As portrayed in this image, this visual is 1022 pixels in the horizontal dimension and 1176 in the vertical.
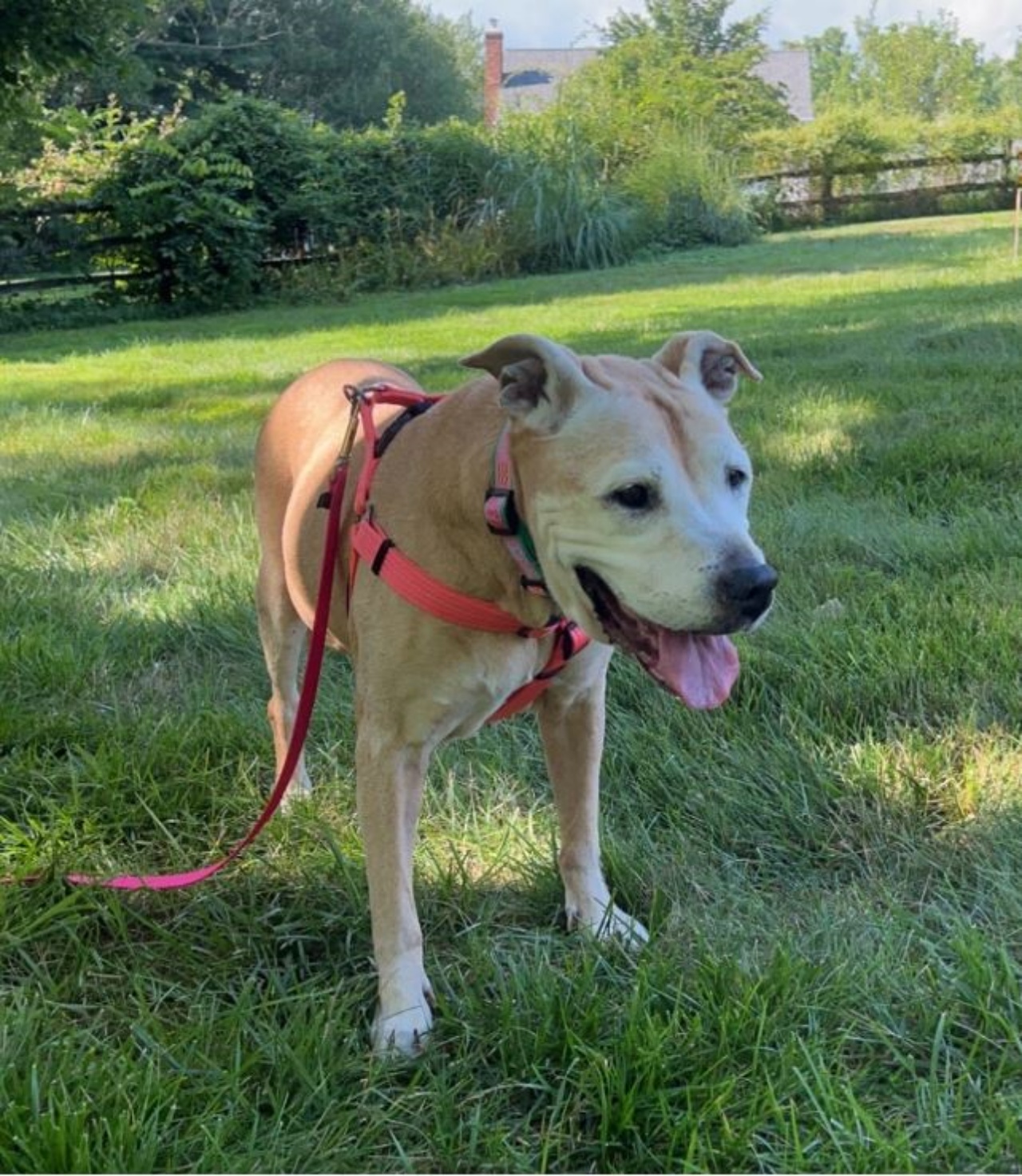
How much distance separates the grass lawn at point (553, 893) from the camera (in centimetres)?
180

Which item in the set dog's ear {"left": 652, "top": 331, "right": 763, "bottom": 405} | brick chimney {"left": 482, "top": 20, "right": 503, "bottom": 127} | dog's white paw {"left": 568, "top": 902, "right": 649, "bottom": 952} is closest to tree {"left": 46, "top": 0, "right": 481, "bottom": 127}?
brick chimney {"left": 482, "top": 20, "right": 503, "bottom": 127}

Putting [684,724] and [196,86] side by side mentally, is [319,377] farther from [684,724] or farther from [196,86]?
[196,86]

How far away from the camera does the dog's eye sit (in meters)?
1.88

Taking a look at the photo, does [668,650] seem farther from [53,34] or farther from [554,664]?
[53,34]

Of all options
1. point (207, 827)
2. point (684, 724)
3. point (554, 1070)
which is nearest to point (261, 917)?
point (207, 827)

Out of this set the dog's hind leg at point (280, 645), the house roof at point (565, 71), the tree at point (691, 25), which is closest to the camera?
the dog's hind leg at point (280, 645)

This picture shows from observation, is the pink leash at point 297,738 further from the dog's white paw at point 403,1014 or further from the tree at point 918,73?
the tree at point 918,73

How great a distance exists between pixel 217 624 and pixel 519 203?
17.7 m

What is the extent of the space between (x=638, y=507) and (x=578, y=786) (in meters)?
0.83

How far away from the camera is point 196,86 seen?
1426 inches

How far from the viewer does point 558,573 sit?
1981 mm

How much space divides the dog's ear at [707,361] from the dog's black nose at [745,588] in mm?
568

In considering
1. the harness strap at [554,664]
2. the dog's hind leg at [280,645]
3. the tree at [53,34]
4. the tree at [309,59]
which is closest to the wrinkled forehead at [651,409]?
the harness strap at [554,664]

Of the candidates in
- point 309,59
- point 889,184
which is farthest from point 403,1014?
point 309,59
